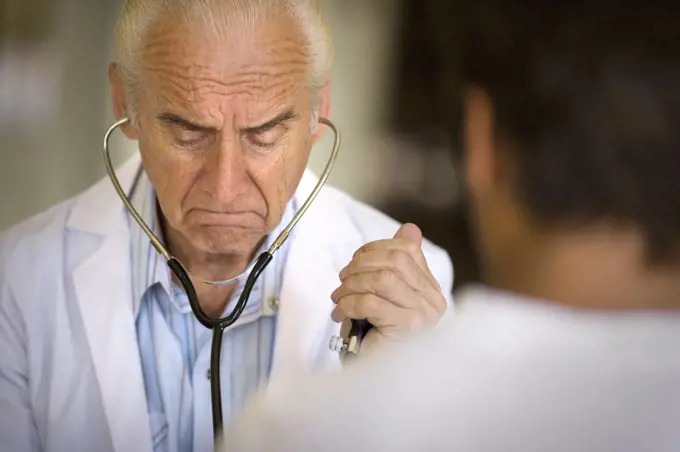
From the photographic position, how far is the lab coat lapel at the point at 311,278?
865 millimetres

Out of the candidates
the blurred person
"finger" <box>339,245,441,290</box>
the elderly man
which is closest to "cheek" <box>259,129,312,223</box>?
the elderly man

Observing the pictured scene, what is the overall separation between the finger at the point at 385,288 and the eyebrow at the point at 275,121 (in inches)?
7.5

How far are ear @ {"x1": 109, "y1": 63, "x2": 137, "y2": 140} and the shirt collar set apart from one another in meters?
0.06

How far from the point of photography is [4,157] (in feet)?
3.05

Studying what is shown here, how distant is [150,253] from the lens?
89cm

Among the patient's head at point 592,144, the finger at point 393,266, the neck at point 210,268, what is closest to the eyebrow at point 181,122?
the neck at point 210,268

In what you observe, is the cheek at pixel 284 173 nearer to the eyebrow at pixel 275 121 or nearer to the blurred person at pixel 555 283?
the eyebrow at pixel 275 121

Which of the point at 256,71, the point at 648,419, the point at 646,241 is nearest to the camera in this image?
the point at 648,419

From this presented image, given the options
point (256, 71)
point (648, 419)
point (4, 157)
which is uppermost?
point (256, 71)

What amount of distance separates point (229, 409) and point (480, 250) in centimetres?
35

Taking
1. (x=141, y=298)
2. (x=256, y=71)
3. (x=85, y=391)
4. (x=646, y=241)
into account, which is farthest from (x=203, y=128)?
(x=646, y=241)

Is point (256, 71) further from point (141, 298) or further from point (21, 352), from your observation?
point (21, 352)

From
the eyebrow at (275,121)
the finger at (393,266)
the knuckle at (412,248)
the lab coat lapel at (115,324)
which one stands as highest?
the eyebrow at (275,121)

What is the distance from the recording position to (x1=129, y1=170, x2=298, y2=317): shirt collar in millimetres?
879
